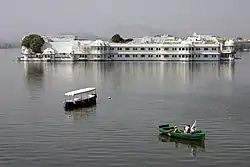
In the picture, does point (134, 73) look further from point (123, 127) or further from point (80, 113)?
point (123, 127)

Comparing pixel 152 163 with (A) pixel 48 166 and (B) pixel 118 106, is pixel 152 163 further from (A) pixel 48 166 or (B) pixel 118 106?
(B) pixel 118 106

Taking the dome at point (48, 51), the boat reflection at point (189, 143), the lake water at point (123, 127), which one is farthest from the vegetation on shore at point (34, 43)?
the boat reflection at point (189, 143)

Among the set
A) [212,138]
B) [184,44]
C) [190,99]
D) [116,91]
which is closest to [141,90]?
[116,91]

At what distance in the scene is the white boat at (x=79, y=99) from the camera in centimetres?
2161

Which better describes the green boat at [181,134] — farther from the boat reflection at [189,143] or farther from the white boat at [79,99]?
the white boat at [79,99]

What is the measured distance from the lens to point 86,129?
16.9m

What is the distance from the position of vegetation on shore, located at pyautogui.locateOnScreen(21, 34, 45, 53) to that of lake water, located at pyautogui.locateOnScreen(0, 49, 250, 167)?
3952cm

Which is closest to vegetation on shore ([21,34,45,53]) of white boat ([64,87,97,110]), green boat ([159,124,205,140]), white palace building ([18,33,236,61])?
white palace building ([18,33,236,61])

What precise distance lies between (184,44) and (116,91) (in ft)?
129

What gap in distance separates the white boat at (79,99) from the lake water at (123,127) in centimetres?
57

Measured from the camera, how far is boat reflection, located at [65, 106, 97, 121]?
763 inches

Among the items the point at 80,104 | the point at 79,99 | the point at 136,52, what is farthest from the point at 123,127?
the point at 136,52

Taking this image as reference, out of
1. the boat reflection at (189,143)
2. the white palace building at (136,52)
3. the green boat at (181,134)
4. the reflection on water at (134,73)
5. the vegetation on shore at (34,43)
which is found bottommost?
the boat reflection at (189,143)

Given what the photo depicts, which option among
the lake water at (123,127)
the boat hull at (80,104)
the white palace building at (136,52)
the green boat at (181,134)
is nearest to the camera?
the lake water at (123,127)
